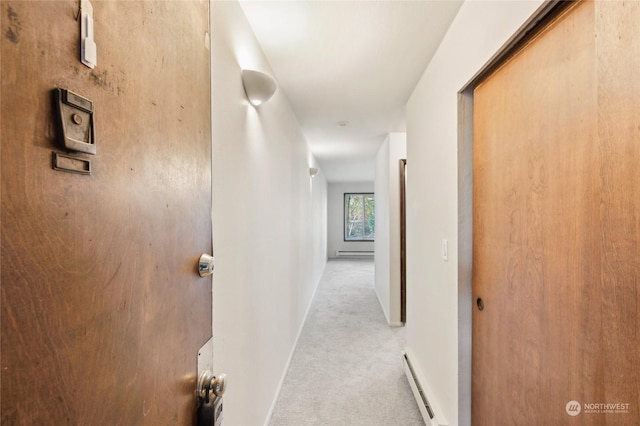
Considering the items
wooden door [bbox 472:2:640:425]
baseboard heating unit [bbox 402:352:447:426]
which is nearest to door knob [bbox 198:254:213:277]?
wooden door [bbox 472:2:640:425]

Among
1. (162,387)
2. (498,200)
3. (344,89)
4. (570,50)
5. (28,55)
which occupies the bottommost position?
(162,387)

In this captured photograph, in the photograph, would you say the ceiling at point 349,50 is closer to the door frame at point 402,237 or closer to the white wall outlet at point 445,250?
the door frame at point 402,237

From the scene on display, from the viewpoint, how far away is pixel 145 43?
21.3 inches

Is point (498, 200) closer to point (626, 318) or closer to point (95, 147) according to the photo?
point (626, 318)

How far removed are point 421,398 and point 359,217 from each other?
24.6 feet

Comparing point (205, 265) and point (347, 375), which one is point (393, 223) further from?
point (205, 265)

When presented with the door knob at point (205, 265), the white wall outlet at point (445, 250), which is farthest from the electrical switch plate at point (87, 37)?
the white wall outlet at point (445, 250)

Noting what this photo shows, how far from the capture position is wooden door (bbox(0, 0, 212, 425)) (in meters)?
0.33

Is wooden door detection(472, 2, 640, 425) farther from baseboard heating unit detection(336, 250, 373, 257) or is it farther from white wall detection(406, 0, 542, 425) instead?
baseboard heating unit detection(336, 250, 373, 257)

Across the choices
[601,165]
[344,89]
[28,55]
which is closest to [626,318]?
[601,165]

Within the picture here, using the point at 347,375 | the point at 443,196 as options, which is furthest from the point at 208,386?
the point at 347,375

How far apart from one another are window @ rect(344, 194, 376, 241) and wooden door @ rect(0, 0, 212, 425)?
864cm

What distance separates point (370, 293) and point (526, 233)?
4.30m

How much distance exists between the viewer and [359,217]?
9.34 metres
